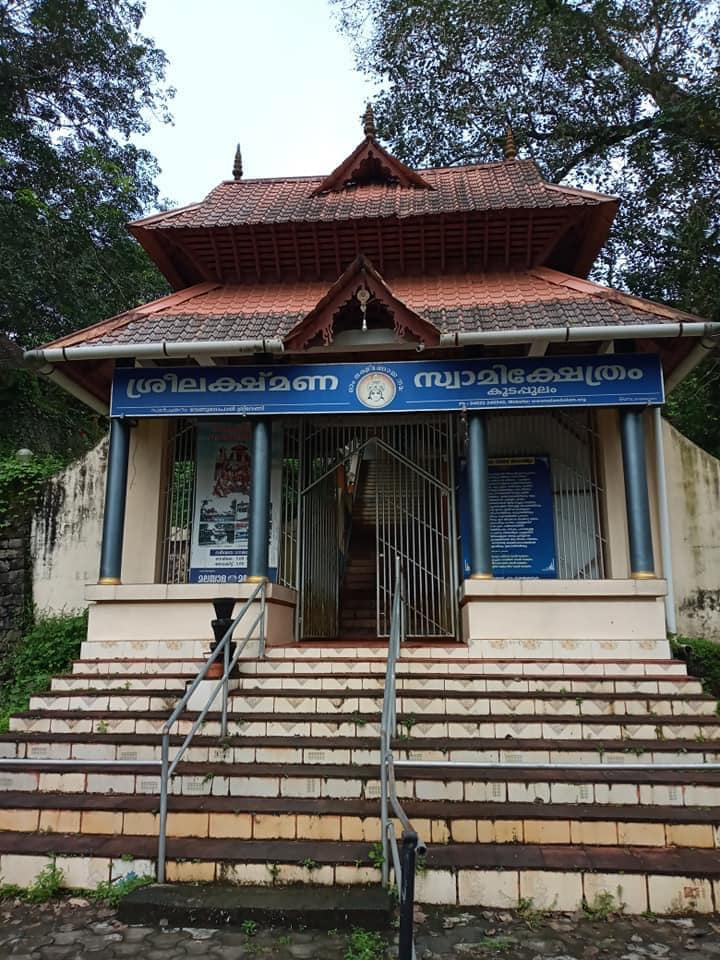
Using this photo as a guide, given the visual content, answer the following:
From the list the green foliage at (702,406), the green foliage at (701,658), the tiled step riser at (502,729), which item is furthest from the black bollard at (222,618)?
the green foliage at (702,406)

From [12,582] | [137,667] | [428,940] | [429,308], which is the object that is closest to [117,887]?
[428,940]

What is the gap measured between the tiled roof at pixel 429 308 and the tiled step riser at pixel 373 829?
15.1ft

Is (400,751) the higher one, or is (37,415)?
(37,415)

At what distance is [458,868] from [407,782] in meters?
0.80

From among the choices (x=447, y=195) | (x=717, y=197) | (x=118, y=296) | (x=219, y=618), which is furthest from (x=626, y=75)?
(x=219, y=618)

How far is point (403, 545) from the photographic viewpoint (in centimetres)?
889

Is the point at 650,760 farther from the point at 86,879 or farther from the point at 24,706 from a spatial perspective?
the point at 24,706

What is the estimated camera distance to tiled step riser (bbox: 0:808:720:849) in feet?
14.0

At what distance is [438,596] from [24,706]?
5051 mm

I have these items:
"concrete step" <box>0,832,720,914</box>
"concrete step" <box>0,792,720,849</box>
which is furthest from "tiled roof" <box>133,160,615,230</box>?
"concrete step" <box>0,832,720,914</box>

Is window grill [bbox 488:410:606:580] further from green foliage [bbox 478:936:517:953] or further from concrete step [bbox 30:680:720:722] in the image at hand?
green foliage [bbox 478:936:517:953]

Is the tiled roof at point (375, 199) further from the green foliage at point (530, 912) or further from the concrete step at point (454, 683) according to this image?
the green foliage at point (530, 912)

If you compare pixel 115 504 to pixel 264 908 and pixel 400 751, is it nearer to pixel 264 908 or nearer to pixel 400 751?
pixel 400 751

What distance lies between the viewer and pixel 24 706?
7.98 metres
